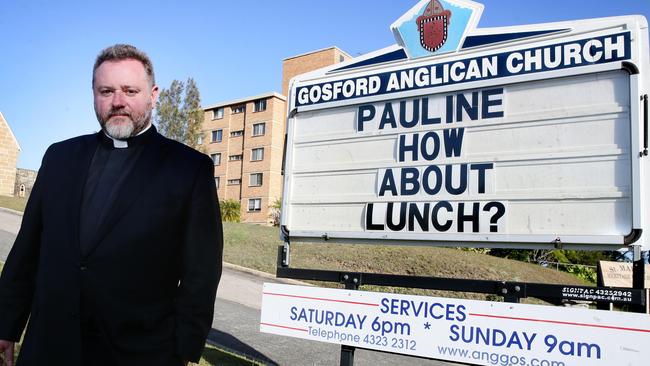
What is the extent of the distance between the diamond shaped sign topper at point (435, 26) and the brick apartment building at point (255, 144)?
133 feet

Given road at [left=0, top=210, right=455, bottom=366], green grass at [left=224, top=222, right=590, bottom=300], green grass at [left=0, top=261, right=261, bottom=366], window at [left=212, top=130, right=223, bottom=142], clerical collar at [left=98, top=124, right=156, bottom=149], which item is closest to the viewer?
clerical collar at [left=98, top=124, right=156, bottom=149]

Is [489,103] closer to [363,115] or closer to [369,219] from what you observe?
[363,115]

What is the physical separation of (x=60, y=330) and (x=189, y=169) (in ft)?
3.03

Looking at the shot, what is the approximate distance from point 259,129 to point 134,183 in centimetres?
4768

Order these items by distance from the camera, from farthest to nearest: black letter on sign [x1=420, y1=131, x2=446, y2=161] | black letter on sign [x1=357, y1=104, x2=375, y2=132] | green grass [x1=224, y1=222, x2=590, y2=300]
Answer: green grass [x1=224, y1=222, x2=590, y2=300] < black letter on sign [x1=357, y1=104, x2=375, y2=132] < black letter on sign [x1=420, y1=131, x2=446, y2=161]

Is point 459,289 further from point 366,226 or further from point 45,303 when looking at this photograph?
point 45,303

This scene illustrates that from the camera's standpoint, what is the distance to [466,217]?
460 cm

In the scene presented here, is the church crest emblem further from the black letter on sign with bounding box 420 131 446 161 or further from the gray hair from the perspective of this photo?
the gray hair

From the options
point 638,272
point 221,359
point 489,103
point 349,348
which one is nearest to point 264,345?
point 221,359

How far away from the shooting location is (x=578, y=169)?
4230 mm

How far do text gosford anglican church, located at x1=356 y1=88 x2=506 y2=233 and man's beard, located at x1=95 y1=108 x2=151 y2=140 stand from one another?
294 cm

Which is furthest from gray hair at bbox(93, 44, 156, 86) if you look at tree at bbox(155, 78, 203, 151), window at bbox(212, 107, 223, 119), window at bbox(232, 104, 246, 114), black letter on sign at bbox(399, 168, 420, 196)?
window at bbox(212, 107, 223, 119)

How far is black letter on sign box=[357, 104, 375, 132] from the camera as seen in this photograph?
17.4ft

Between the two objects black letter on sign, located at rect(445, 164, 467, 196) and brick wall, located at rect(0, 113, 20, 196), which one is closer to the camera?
black letter on sign, located at rect(445, 164, 467, 196)
